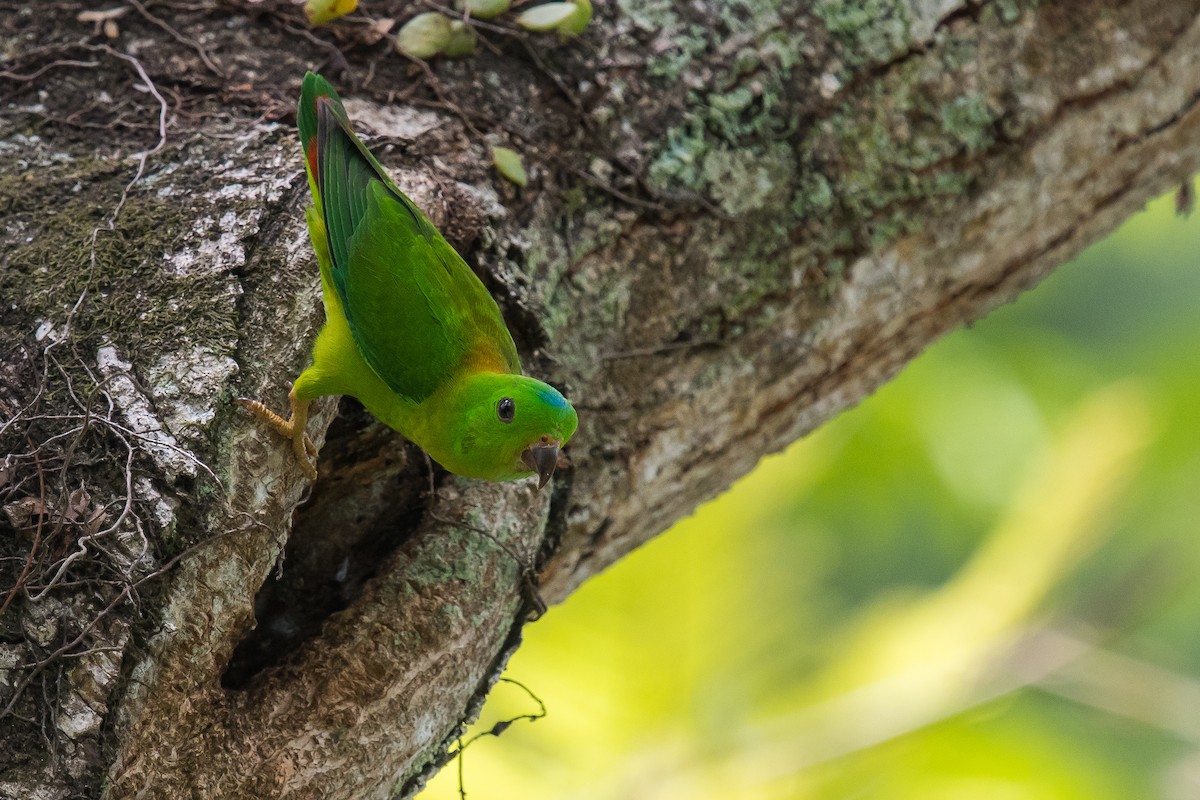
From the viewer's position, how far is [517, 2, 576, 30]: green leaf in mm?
2869

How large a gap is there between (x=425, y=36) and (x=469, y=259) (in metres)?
0.66

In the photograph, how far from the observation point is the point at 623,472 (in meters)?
2.81

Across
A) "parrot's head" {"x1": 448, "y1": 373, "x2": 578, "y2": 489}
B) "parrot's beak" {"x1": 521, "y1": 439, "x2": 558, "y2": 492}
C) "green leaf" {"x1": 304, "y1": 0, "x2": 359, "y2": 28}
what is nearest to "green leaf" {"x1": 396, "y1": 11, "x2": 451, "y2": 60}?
"green leaf" {"x1": 304, "y1": 0, "x2": 359, "y2": 28}

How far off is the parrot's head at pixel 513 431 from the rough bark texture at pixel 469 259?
20cm

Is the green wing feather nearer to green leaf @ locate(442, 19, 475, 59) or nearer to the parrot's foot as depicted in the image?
the parrot's foot

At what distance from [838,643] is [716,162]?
2.69 metres

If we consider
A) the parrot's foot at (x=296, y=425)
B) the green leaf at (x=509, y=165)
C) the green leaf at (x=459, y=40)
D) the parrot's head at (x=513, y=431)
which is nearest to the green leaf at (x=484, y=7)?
the green leaf at (x=459, y=40)

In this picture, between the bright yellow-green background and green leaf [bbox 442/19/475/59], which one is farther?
the bright yellow-green background

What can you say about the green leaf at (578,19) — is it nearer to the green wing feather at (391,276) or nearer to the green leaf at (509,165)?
the green leaf at (509,165)

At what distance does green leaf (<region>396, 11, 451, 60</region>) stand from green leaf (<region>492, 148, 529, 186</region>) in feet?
1.26

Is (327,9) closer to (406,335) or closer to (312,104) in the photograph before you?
(312,104)

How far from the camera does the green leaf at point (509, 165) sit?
2691mm

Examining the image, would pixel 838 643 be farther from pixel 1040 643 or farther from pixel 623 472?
pixel 623 472

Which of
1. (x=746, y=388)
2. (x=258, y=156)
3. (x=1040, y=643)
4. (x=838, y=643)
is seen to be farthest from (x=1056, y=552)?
(x=258, y=156)
